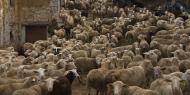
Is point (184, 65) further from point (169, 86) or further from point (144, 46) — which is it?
point (144, 46)

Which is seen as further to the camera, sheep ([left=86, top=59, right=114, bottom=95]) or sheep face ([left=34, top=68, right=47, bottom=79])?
sheep ([left=86, top=59, right=114, bottom=95])

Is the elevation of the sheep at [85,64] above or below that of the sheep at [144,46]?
below

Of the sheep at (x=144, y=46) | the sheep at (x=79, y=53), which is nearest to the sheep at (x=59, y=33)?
the sheep at (x=144, y=46)

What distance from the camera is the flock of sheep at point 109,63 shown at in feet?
54.0

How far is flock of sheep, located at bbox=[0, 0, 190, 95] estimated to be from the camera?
16.5m

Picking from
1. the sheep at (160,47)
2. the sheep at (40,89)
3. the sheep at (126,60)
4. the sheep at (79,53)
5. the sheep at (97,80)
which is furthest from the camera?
the sheep at (160,47)

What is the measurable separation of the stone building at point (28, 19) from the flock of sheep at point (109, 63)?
172 centimetres

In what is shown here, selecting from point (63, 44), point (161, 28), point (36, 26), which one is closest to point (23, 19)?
point (36, 26)

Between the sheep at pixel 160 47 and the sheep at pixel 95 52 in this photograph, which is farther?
the sheep at pixel 95 52

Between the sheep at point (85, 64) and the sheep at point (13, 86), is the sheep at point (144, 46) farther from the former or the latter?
the sheep at point (13, 86)

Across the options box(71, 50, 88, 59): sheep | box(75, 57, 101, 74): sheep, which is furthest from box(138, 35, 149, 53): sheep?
box(75, 57, 101, 74): sheep

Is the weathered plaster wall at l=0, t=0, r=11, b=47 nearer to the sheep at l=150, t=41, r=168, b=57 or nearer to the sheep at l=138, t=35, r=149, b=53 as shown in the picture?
the sheep at l=138, t=35, r=149, b=53

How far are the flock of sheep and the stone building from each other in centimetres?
172

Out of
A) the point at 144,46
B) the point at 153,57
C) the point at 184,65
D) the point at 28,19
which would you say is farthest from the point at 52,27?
the point at 184,65
